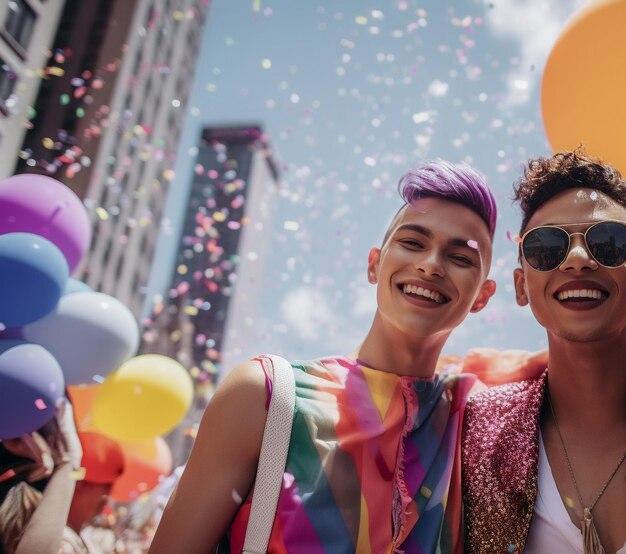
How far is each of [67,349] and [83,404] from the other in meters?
0.98

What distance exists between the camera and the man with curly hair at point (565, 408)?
2074mm

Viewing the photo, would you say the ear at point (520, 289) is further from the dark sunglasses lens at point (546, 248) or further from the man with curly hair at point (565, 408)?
the dark sunglasses lens at point (546, 248)

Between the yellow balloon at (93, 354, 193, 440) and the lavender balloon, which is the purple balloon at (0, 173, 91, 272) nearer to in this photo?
the lavender balloon

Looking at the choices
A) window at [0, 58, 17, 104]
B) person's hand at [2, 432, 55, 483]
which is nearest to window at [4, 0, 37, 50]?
window at [0, 58, 17, 104]

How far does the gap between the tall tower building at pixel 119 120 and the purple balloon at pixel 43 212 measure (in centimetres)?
1674

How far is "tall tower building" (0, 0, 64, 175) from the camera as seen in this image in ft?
51.8

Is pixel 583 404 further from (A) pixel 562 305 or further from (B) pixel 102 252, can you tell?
(B) pixel 102 252

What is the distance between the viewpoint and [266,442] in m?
1.90

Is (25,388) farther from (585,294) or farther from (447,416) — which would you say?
(585,294)

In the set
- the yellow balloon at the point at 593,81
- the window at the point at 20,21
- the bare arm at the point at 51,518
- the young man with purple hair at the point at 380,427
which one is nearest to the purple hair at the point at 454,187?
the young man with purple hair at the point at 380,427

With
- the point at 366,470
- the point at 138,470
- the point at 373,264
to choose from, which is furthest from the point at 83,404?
the point at 366,470

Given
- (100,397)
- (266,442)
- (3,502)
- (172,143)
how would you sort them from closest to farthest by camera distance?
1. (266,442)
2. (3,502)
3. (100,397)
4. (172,143)

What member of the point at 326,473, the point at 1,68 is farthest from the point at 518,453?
the point at 1,68

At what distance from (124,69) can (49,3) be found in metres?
9.25
